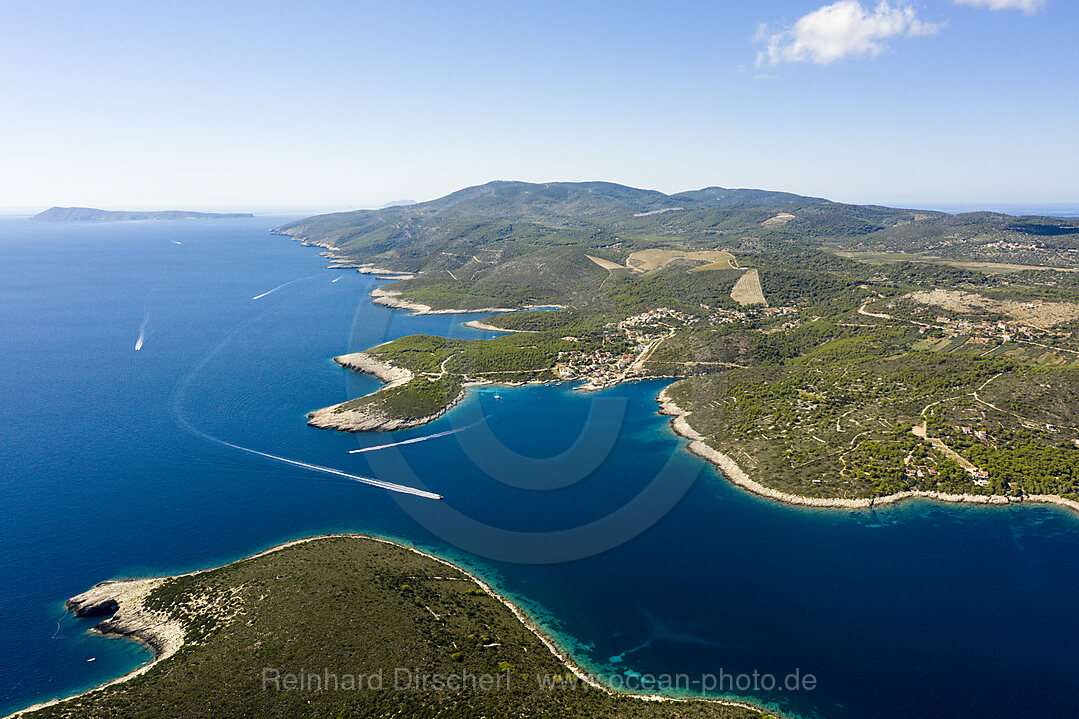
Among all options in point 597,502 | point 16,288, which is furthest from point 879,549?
point 16,288

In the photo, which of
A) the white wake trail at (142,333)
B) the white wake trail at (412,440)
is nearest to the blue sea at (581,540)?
the white wake trail at (412,440)

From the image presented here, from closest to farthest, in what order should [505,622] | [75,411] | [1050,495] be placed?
1. [505,622]
2. [1050,495]
3. [75,411]

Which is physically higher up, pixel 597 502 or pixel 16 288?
pixel 16 288

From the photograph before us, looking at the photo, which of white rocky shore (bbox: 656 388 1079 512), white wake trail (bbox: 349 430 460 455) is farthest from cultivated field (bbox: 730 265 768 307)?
white wake trail (bbox: 349 430 460 455)

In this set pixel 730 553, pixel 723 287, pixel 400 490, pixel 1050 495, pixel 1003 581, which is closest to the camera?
pixel 1003 581

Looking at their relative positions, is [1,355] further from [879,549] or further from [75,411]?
[879,549]

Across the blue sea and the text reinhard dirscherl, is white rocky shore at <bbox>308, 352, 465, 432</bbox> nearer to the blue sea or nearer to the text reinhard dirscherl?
the blue sea

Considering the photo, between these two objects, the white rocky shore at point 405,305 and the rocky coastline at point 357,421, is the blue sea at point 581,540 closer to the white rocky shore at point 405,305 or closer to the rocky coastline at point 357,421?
the rocky coastline at point 357,421

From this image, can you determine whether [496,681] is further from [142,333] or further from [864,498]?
[142,333]

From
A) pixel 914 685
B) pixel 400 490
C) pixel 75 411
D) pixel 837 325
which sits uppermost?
pixel 837 325

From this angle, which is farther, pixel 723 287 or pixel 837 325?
pixel 723 287
